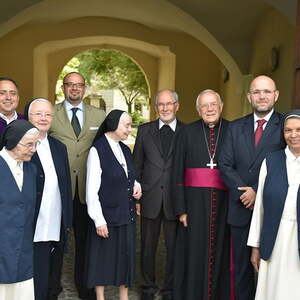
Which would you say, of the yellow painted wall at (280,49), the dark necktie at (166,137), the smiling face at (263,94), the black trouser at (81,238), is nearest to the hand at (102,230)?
the black trouser at (81,238)

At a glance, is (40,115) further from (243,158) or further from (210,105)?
(243,158)

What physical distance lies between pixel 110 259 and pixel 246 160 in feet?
3.93

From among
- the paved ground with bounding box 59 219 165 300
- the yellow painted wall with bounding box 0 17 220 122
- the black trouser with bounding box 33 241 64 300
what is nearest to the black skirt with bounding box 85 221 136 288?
the black trouser with bounding box 33 241 64 300

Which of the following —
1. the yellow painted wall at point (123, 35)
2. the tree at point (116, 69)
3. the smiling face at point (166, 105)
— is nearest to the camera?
the smiling face at point (166, 105)

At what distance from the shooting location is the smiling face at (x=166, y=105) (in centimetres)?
386

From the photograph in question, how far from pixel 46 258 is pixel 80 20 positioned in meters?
8.27

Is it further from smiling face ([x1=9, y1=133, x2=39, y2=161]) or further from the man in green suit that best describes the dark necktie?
smiling face ([x1=9, y1=133, x2=39, y2=161])

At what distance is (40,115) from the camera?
3.15m

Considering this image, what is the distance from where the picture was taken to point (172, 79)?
11.3 meters

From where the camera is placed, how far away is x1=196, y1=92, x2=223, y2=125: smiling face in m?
3.52

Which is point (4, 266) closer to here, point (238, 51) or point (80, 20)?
point (238, 51)

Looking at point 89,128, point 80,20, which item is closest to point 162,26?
point 80,20

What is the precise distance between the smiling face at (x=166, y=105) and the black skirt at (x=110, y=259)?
937 mm

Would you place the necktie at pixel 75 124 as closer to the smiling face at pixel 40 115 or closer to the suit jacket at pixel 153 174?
the suit jacket at pixel 153 174
